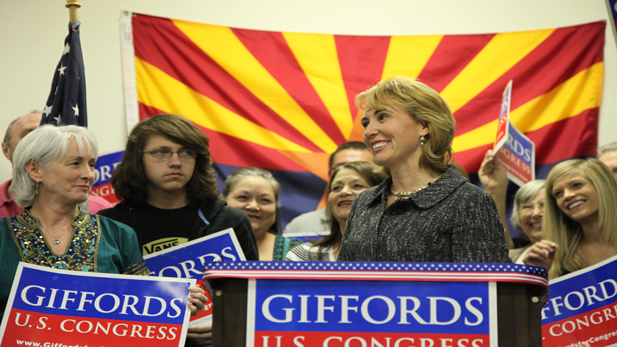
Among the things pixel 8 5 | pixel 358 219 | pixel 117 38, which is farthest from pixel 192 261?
pixel 8 5

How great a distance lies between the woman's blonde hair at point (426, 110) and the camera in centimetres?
186

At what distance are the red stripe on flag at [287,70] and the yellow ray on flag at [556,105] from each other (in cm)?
96

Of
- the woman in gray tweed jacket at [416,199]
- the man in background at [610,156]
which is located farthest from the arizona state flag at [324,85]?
the woman in gray tweed jacket at [416,199]

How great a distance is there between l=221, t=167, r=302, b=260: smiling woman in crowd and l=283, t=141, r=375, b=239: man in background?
238 mm

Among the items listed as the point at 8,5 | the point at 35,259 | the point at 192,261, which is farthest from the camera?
the point at 8,5

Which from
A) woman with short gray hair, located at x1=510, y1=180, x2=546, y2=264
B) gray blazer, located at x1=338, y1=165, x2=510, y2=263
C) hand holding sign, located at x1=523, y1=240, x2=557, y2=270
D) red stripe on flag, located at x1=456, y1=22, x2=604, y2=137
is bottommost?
gray blazer, located at x1=338, y1=165, x2=510, y2=263

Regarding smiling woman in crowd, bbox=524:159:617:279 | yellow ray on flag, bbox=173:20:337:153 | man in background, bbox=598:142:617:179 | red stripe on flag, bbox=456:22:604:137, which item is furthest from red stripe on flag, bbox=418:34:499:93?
smiling woman in crowd, bbox=524:159:617:279

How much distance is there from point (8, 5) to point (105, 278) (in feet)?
10.7

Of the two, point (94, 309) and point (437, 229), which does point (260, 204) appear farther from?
point (437, 229)

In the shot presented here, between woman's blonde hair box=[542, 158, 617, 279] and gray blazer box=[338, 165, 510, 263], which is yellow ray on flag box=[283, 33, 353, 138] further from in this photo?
gray blazer box=[338, 165, 510, 263]

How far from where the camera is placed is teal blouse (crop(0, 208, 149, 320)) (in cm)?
204

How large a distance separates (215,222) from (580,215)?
5.36 feet

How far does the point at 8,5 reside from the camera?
14.3ft

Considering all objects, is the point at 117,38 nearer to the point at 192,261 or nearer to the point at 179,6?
the point at 179,6
